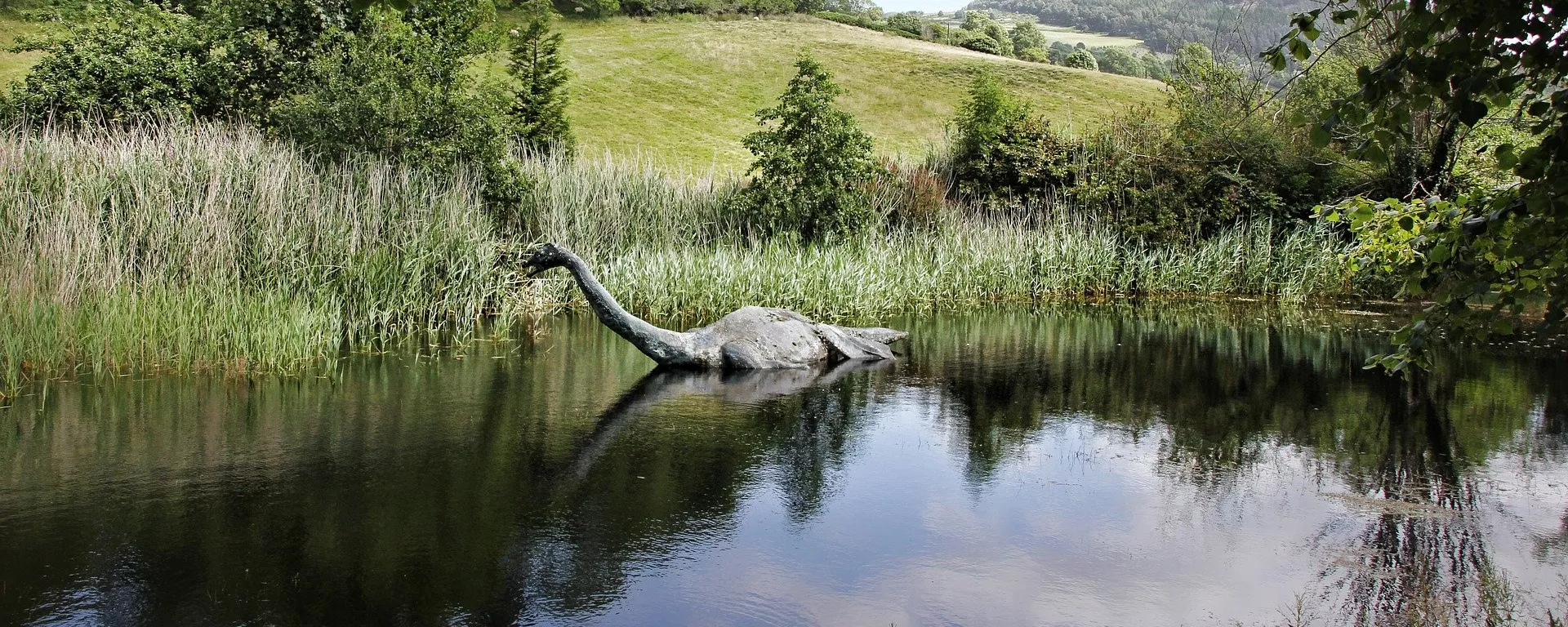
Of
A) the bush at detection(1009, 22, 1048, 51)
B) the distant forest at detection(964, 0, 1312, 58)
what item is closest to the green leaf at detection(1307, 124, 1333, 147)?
the bush at detection(1009, 22, 1048, 51)

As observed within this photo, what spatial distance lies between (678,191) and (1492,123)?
1364 centimetres

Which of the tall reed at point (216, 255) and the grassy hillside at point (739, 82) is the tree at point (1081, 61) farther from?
the tall reed at point (216, 255)

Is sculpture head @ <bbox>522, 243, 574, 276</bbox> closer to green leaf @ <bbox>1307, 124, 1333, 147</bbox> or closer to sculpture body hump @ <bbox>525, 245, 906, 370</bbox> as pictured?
sculpture body hump @ <bbox>525, 245, 906, 370</bbox>

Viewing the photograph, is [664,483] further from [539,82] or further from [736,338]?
[539,82]

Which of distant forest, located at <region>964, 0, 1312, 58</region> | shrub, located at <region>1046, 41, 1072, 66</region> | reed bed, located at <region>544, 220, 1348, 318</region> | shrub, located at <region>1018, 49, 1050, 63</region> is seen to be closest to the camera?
reed bed, located at <region>544, 220, 1348, 318</region>

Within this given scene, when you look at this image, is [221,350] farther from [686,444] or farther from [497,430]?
[686,444]

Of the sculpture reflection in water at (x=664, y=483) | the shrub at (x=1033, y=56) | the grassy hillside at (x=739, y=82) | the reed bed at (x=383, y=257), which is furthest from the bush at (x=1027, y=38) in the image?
the sculpture reflection in water at (x=664, y=483)

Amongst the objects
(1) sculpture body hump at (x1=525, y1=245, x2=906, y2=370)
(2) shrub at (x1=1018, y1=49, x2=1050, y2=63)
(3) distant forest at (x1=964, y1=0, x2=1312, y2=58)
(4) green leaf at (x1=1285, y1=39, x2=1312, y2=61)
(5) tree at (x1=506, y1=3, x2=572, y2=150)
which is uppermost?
(3) distant forest at (x1=964, y1=0, x2=1312, y2=58)

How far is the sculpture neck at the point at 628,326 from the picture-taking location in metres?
9.70

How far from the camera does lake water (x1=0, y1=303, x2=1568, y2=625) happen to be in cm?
454

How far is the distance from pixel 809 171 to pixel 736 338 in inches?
317

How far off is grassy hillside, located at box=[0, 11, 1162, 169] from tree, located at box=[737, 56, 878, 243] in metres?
14.3

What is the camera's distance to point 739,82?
44.1 m

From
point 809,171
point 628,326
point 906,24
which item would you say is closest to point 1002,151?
point 809,171
